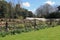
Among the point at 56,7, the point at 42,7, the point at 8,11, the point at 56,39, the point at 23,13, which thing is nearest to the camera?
the point at 56,39

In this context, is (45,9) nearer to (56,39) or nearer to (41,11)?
(41,11)

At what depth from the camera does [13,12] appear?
5159cm

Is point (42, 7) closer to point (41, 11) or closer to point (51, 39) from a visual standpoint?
point (41, 11)

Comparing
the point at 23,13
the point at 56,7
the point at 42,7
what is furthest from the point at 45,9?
the point at 23,13

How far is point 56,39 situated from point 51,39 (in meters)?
0.28

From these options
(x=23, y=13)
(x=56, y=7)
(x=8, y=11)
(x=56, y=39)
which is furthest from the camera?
(x=56, y=7)

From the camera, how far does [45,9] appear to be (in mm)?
68062

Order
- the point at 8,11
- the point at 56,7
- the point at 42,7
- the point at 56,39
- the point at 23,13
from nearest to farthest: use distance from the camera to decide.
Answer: the point at 56,39 → the point at 8,11 → the point at 23,13 → the point at 56,7 → the point at 42,7

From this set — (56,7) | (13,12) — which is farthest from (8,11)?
(56,7)

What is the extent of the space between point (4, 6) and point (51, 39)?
141 ft

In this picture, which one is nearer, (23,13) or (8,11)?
(8,11)

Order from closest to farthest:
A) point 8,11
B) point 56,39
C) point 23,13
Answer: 1. point 56,39
2. point 8,11
3. point 23,13

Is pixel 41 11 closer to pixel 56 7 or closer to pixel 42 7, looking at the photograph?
pixel 42 7

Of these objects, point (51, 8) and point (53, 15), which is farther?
point (51, 8)
